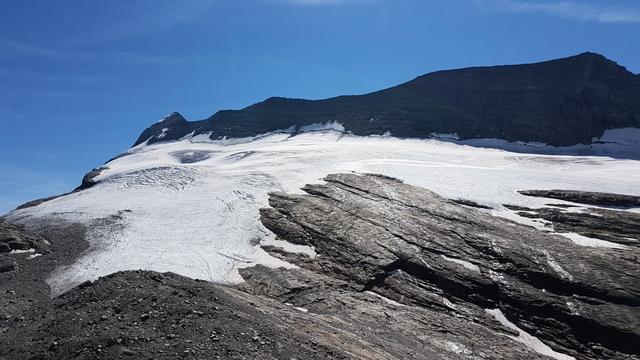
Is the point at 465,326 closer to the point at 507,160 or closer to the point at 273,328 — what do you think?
the point at 273,328

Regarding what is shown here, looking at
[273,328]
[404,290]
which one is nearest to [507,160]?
[404,290]

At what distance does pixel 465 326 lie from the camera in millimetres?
23484

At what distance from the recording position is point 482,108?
93875 mm

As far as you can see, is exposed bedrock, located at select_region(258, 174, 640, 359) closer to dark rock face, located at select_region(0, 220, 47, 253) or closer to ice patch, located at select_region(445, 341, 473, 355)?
ice patch, located at select_region(445, 341, 473, 355)

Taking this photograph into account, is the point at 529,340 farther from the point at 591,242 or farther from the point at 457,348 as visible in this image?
the point at 591,242

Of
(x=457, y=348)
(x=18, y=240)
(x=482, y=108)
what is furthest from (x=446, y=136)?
(x=18, y=240)

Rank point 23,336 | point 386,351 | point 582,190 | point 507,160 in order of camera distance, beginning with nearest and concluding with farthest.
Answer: point 23,336 → point 386,351 → point 582,190 → point 507,160

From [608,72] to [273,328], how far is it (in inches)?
3910

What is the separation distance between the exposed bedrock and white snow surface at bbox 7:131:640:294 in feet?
7.05

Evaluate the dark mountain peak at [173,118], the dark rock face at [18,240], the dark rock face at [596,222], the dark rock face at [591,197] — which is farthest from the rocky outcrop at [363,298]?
the dark mountain peak at [173,118]

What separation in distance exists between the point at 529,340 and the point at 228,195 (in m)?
24.9

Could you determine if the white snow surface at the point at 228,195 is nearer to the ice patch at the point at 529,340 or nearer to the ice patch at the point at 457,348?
the ice patch at the point at 529,340

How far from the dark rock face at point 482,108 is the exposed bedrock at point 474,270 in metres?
54.4

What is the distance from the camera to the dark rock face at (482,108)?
83812 millimetres
